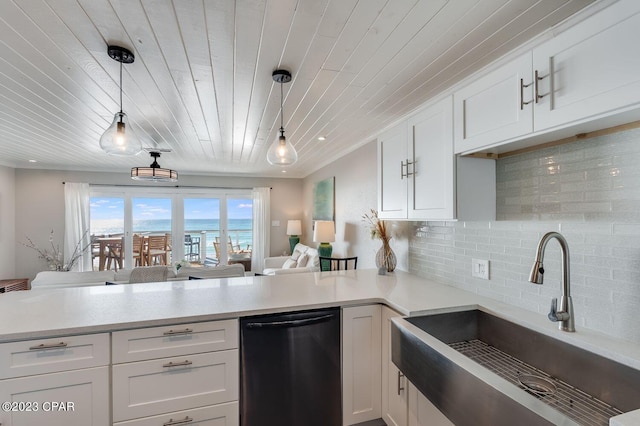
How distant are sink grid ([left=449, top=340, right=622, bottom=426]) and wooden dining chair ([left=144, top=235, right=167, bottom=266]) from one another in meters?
5.84

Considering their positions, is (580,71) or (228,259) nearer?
(580,71)

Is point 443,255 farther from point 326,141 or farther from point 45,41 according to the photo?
point 45,41

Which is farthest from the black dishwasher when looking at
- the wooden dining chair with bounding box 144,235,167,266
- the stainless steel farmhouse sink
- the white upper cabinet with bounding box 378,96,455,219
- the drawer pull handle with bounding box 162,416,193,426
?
the wooden dining chair with bounding box 144,235,167,266

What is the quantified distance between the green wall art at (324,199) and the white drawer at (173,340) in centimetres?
314

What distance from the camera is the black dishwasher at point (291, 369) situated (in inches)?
58.1

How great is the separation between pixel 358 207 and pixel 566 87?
2608 millimetres

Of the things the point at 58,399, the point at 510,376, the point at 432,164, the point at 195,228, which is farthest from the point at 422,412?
the point at 195,228

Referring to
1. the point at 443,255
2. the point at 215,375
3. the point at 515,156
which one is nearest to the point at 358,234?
the point at 443,255

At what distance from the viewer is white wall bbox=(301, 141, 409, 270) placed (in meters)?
2.67

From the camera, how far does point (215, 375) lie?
1.42 metres

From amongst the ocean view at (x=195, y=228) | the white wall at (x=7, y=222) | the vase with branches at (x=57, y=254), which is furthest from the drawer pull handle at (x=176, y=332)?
the white wall at (x=7, y=222)

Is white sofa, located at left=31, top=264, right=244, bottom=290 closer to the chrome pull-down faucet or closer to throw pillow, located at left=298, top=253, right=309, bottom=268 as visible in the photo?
throw pillow, located at left=298, top=253, right=309, bottom=268

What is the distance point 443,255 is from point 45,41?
2.68 m

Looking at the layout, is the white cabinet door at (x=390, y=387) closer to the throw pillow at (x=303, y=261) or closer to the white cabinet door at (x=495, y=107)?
the white cabinet door at (x=495, y=107)
